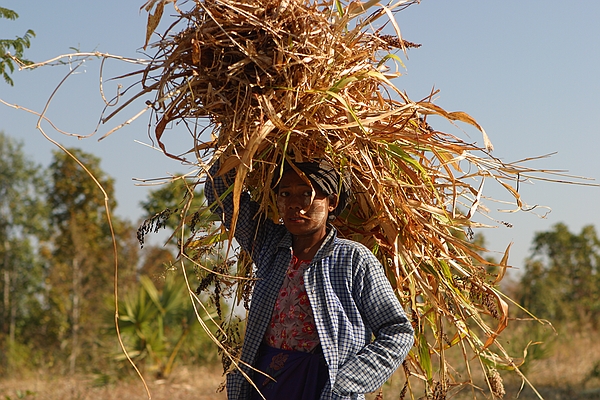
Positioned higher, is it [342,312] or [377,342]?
[342,312]

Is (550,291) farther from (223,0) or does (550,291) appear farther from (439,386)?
(223,0)

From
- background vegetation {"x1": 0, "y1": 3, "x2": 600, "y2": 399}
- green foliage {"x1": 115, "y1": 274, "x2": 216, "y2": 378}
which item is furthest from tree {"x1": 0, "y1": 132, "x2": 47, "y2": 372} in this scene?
green foliage {"x1": 115, "y1": 274, "x2": 216, "y2": 378}

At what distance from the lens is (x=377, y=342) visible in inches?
92.1

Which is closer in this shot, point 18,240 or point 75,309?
point 75,309

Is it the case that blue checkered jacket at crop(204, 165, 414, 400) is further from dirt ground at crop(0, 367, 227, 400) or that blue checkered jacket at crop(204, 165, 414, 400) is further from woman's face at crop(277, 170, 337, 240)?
dirt ground at crop(0, 367, 227, 400)

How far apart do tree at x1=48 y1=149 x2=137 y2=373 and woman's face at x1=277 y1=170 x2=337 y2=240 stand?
38.5ft

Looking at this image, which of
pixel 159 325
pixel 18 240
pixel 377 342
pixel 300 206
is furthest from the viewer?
pixel 18 240

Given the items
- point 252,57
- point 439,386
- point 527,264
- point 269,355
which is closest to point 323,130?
point 252,57

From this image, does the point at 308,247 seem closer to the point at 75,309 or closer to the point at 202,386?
the point at 202,386

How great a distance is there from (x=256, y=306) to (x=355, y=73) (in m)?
0.91

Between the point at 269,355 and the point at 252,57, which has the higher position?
the point at 252,57

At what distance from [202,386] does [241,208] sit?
5.99 metres

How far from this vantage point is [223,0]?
2.38 m

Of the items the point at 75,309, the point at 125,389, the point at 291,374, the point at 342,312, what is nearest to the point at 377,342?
the point at 342,312
